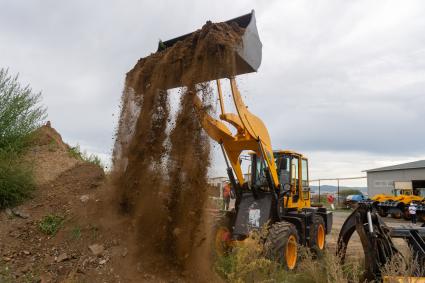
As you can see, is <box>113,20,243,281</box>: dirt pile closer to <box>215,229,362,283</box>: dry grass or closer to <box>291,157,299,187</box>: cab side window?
<box>215,229,362,283</box>: dry grass

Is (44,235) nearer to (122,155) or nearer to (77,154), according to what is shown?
(122,155)

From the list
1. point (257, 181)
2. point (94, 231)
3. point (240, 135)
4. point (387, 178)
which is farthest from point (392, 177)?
point (94, 231)

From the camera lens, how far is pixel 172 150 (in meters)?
6.29

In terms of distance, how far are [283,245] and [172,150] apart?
2.65 meters

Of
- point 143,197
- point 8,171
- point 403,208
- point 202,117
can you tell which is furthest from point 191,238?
point 403,208

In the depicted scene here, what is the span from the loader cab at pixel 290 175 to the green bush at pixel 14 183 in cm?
464

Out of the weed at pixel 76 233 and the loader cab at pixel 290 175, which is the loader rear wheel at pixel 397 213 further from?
the weed at pixel 76 233

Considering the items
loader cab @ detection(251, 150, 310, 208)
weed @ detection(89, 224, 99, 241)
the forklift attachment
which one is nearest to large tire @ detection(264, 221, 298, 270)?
loader cab @ detection(251, 150, 310, 208)

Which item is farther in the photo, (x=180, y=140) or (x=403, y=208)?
(x=403, y=208)

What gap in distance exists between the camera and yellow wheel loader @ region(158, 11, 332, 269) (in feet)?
22.4

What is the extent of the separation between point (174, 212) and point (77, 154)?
6290 millimetres

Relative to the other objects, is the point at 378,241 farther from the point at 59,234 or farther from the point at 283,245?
the point at 59,234

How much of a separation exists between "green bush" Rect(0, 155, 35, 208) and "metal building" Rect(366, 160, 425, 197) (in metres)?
30.9

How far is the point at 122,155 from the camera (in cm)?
698
